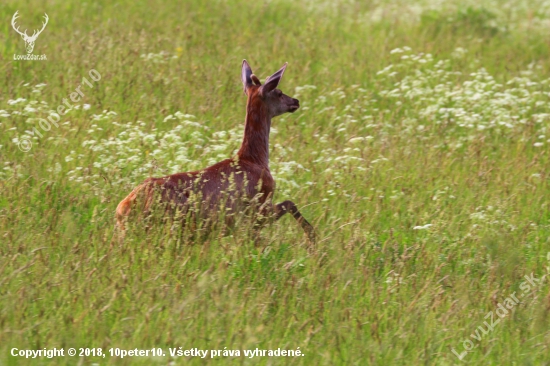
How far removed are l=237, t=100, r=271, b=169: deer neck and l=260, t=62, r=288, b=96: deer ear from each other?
0.12 metres

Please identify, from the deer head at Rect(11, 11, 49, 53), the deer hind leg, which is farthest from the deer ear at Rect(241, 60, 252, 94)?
the deer head at Rect(11, 11, 49, 53)

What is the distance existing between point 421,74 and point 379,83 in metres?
0.54

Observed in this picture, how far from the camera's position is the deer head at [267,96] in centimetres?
705

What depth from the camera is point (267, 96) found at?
7.11 m

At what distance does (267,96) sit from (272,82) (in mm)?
211

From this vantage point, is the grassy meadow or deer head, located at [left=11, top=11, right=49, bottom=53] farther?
deer head, located at [left=11, top=11, right=49, bottom=53]

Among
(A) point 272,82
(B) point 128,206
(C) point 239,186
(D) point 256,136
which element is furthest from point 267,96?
(B) point 128,206

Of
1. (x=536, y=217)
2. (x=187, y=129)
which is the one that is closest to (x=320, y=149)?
(x=187, y=129)

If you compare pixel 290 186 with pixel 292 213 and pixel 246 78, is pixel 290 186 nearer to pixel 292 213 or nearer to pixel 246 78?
pixel 292 213

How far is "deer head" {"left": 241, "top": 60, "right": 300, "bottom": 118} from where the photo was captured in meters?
7.05

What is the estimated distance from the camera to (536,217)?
24.3ft

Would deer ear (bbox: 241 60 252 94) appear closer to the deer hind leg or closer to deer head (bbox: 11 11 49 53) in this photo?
the deer hind leg

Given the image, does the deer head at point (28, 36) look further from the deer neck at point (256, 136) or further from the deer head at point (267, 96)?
the deer neck at point (256, 136)

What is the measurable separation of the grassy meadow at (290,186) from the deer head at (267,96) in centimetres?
56
